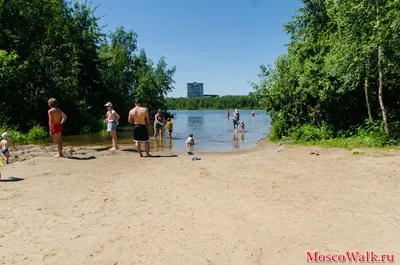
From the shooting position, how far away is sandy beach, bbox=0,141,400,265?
12.9 ft

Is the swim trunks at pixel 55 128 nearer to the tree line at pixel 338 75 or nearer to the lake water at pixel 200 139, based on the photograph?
the lake water at pixel 200 139

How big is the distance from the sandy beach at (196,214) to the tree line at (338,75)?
536cm

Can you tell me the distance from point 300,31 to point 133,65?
35638 mm

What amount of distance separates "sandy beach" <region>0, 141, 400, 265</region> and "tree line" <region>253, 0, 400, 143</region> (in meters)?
5.36

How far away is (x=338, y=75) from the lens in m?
14.0

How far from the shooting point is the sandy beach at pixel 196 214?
3920 mm

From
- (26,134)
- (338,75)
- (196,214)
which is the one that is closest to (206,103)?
(26,134)

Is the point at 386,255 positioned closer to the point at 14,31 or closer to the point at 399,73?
the point at 399,73

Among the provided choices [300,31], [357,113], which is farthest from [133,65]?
[357,113]

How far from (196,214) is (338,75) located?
11858 millimetres

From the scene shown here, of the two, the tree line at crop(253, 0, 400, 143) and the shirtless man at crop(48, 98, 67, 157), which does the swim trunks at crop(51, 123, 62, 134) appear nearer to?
the shirtless man at crop(48, 98, 67, 157)

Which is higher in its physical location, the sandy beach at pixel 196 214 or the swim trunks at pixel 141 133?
the swim trunks at pixel 141 133

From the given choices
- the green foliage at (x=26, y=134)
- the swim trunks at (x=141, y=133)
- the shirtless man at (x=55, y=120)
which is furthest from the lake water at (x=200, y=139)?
the shirtless man at (x=55, y=120)

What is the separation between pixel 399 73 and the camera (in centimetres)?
1267
